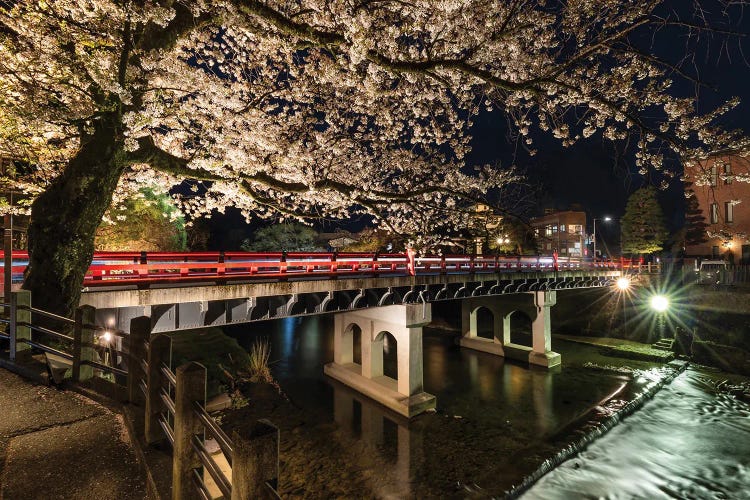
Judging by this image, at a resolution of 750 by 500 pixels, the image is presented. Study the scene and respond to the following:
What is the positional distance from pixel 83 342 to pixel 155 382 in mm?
3092

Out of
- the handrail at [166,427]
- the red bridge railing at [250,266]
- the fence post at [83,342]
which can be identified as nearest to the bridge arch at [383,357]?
the red bridge railing at [250,266]

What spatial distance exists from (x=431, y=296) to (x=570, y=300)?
1055 inches

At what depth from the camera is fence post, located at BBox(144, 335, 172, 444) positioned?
4.47 m

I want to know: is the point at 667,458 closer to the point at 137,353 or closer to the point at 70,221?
the point at 137,353

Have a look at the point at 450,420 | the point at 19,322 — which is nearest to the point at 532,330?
the point at 450,420

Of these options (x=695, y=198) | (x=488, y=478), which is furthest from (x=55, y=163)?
(x=695, y=198)

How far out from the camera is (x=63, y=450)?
483 cm

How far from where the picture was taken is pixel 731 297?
28.1m

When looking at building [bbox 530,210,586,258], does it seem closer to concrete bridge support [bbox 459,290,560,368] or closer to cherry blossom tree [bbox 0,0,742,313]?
concrete bridge support [bbox 459,290,560,368]

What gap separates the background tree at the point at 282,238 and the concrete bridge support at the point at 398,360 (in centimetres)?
3002

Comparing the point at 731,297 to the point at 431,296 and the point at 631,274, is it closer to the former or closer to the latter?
the point at 631,274

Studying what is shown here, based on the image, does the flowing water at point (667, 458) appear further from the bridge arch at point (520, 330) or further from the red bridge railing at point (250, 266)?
the bridge arch at point (520, 330)

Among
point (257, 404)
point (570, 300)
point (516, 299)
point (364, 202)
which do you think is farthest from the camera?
point (570, 300)

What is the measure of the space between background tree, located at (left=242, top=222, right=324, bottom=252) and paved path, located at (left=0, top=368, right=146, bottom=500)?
42.6 meters
